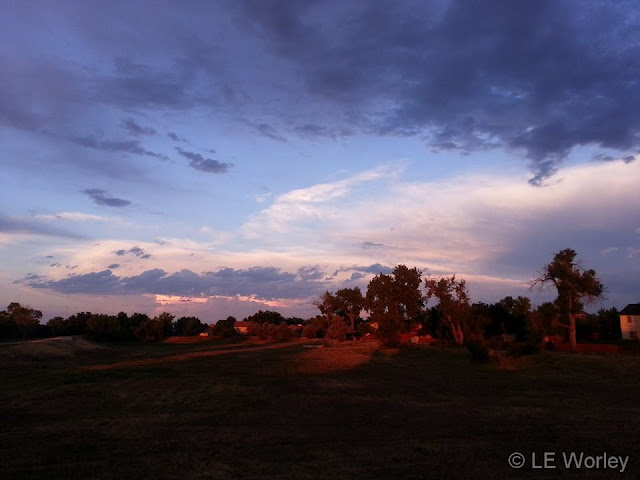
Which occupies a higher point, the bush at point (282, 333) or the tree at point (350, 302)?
the tree at point (350, 302)

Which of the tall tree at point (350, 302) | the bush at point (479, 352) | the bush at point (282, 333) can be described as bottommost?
the bush at point (479, 352)

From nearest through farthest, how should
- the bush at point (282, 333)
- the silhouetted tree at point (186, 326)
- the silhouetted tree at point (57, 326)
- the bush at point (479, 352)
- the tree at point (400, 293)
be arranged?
1. the bush at point (479, 352)
2. the tree at point (400, 293)
3. the bush at point (282, 333)
4. the silhouetted tree at point (57, 326)
5. the silhouetted tree at point (186, 326)

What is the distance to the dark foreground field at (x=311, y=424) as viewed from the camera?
9.78m

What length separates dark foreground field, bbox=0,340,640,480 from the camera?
32.1ft

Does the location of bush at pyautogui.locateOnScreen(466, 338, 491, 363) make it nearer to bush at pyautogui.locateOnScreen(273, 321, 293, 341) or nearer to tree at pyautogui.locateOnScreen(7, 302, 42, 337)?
bush at pyautogui.locateOnScreen(273, 321, 293, 341)

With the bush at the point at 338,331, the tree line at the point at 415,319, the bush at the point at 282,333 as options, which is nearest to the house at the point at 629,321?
the tree line at the point at 415,319

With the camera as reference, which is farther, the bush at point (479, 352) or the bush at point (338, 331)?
the bush at point (338, 331)

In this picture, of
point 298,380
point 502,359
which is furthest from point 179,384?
point 502,359

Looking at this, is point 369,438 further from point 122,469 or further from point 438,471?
point 122,469

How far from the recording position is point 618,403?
17.6 metres

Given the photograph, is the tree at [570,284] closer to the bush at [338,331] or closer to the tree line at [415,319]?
the tree line at [415,319]

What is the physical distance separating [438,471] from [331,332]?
78624 millimetres

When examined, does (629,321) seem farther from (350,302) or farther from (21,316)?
(21,316)

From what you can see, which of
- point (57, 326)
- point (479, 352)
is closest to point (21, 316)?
point (57, 326)
